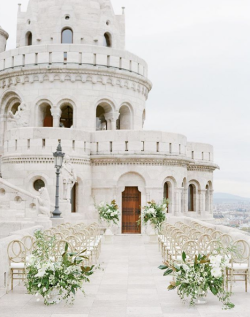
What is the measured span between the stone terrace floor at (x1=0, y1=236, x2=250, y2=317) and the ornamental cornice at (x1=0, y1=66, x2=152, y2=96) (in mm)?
19554

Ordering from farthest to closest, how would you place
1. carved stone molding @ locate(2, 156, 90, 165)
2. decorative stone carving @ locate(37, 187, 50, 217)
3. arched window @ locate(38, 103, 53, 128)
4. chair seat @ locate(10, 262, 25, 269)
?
arched window @ locate(38, 103, 53, 128), carved stone molding @ locate(2, 156, 90, 165), decorative stone carving @ locate(37, 187, 50, 217), chair seat @ locate(10, 262, 25, 269)

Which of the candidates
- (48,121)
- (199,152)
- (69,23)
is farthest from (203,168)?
(69,23)

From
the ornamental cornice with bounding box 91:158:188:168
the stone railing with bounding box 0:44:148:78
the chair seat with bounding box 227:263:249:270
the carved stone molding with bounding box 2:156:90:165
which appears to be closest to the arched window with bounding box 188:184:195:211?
the ornamental cornice with bounding box 91:158:188:168

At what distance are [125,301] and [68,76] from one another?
904 inches

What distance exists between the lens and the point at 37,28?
32062 millimetres

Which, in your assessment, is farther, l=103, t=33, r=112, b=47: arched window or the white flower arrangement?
l=103, t=33, r=112, b=47: arched window

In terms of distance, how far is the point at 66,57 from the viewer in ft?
98.7

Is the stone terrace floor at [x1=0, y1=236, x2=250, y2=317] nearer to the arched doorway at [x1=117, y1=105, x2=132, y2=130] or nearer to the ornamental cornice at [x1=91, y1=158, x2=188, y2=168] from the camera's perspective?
the ornamental cornice at [x1=91, y1=158, x2=188, y2=168]

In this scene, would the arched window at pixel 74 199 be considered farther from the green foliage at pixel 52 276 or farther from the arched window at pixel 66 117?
the green foliage at pixel 52 276

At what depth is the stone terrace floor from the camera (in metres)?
8.05

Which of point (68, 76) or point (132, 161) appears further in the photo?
point (68, 76)

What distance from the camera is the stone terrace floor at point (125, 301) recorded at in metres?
8.05

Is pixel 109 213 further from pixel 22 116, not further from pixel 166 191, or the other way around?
pixel 22 116

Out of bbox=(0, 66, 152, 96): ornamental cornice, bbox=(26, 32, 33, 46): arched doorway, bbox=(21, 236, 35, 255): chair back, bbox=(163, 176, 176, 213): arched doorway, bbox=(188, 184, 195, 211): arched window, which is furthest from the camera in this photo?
bbox=(26, 32, 33, 46): arched doorway
